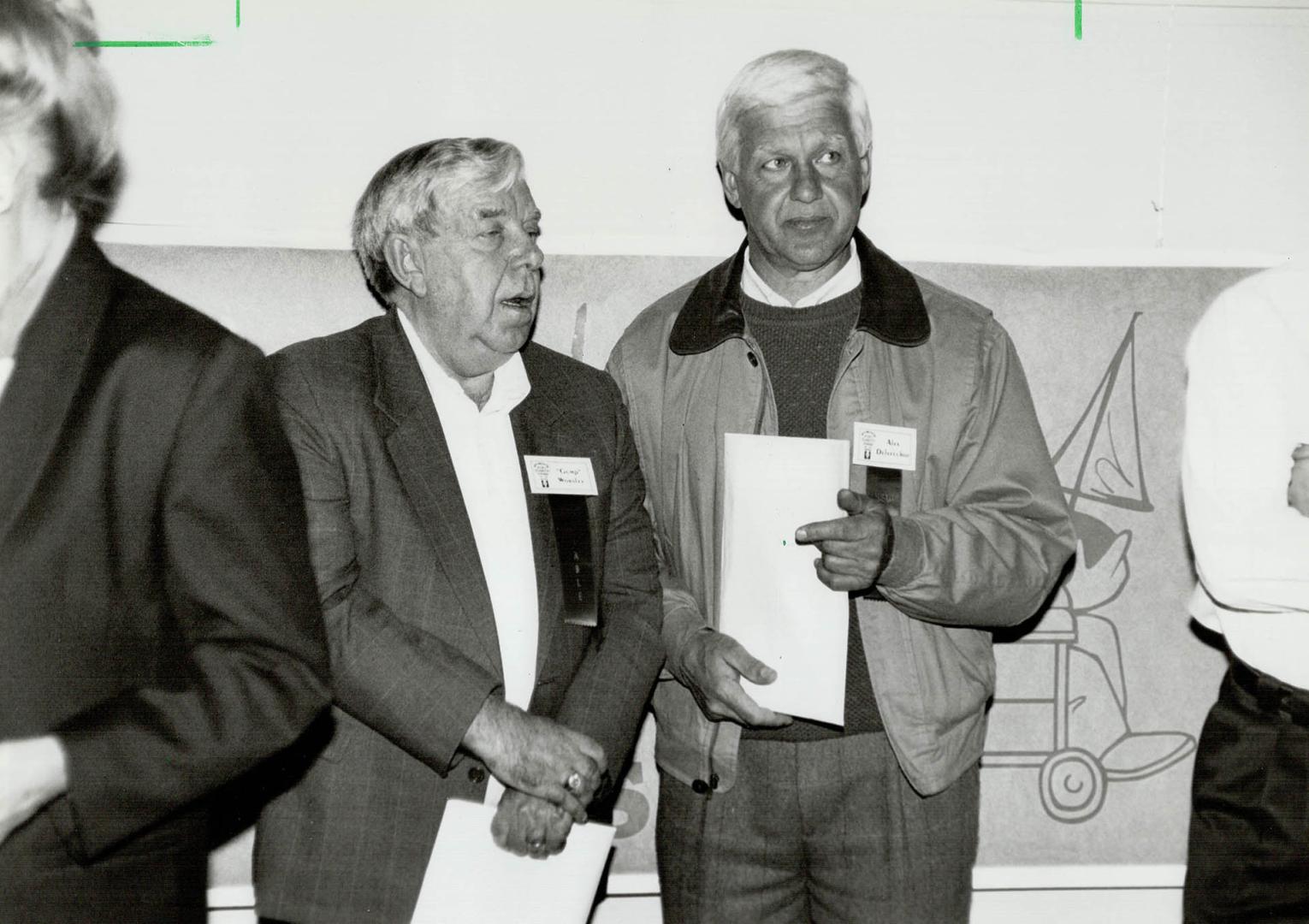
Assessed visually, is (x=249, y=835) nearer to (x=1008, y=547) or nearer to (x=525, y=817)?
(x=525, y=817)

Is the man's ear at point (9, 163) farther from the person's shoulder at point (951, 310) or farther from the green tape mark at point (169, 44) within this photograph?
the person's shoulder at point (951, 310)

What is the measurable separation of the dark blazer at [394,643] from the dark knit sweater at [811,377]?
1.09ft

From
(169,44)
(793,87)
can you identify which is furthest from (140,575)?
(169,44)

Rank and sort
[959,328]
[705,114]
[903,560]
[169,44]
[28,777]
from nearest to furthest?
[28,777]
[903,560]
[959,328]
[169,44]
[705,114]

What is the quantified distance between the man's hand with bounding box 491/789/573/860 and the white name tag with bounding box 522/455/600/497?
51 cm

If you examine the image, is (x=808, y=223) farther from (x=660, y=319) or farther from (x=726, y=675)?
(x=726, y=675)

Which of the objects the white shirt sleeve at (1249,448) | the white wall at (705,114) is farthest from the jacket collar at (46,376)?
the white shirt sleeve at (1249,448)

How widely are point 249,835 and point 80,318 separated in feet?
5.18

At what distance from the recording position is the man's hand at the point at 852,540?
1.98 meters

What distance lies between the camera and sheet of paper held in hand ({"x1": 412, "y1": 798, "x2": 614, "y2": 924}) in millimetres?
1890

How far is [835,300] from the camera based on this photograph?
7.27 ft

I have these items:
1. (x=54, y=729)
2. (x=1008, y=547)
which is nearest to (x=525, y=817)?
(x=54, y=729)

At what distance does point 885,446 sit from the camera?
2.11 meters

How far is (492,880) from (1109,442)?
66.2 inches
